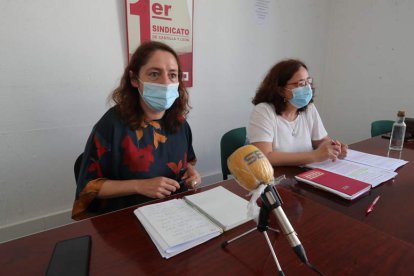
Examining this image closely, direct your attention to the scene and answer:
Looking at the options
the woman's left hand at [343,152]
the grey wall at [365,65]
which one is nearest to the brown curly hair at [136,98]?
the woman's left hand at [343,152]

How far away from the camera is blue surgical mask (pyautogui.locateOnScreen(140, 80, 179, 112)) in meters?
1.16

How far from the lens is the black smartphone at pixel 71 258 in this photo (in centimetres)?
57

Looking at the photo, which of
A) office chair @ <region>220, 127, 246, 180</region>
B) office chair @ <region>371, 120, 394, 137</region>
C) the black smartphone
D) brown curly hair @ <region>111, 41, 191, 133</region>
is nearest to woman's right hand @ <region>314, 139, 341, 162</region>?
office chair @ <region>220, 127, 246, 180</region>

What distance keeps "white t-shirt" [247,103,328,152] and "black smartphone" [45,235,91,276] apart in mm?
1016

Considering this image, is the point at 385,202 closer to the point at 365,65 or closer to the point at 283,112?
the point at 283,112

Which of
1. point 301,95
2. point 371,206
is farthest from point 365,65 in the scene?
point 371,206

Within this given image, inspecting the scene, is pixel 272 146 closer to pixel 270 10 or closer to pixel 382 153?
pixel 382 153

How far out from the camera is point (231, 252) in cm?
65

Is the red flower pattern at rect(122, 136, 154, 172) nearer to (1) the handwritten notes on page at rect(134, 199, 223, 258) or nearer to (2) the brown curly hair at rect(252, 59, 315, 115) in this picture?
(1) the handwritten notes on page at rect(134, 199, 223, 258)

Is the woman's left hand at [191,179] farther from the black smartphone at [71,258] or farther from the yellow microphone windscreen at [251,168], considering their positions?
the yellow microphone windscreen at [251,168]

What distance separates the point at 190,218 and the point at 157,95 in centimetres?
60

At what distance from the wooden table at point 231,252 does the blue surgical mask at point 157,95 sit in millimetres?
555

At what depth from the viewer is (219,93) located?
2.48 meters

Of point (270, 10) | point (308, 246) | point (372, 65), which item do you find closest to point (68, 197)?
point (308, 246)
